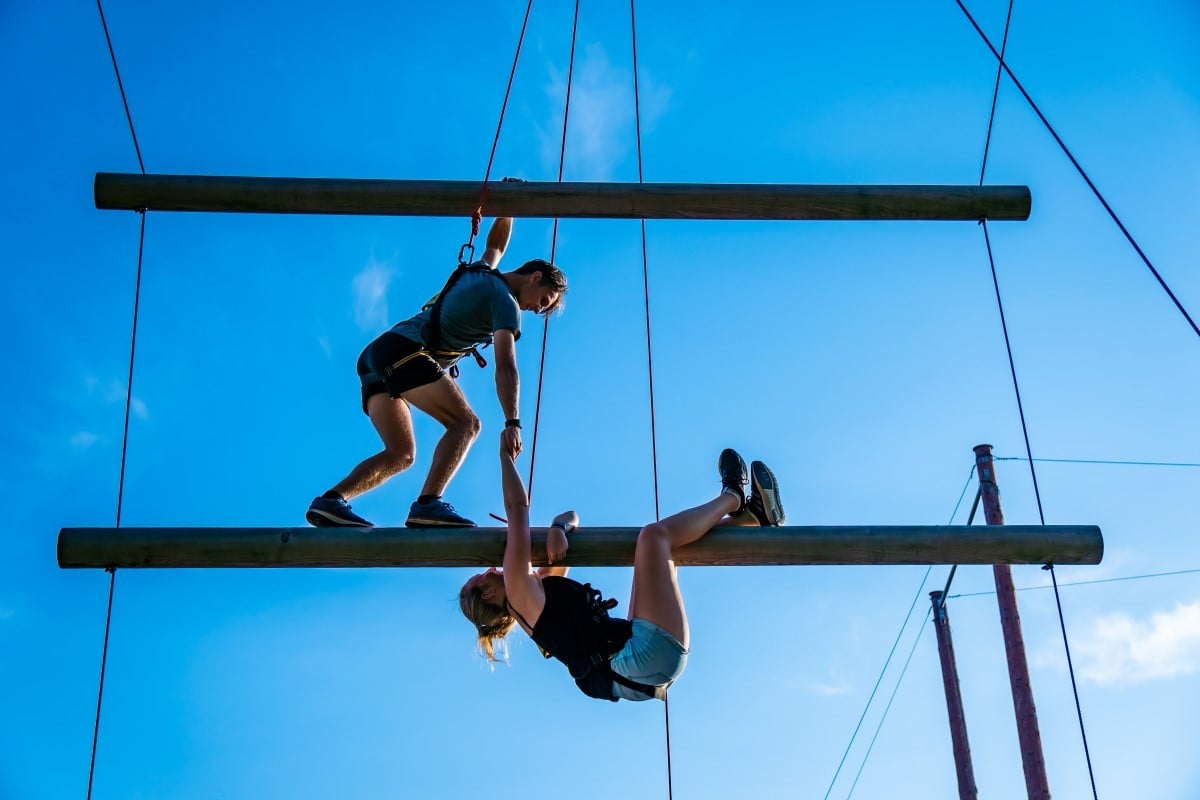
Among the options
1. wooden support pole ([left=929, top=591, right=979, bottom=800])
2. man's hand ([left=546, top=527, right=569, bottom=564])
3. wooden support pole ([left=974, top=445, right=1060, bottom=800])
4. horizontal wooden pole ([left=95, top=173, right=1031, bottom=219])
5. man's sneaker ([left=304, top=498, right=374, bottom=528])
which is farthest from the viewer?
wooden support pole ([left=929, top=591, right=979, bottom=800])

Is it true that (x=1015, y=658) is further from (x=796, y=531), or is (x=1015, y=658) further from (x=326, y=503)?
(x=326, y=503)

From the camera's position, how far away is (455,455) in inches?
234

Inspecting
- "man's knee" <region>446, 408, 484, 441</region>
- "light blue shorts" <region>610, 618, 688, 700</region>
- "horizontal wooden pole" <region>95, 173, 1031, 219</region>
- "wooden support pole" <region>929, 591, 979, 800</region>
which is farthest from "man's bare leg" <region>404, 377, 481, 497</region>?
"wooden support pole" <region>929, 591, 979, 800</region>

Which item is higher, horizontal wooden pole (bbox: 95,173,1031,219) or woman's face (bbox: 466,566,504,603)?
horizontal wooden pole (bbox: 95,173,1031,219)

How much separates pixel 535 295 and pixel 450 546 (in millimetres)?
1221

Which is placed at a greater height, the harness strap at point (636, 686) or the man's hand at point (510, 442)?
the man's hand at point (510, 442)

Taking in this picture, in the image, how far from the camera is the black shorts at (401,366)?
19.7ft

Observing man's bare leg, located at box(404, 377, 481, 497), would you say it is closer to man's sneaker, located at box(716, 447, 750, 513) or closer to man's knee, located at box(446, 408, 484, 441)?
man's knee, located at box(446, 408, 484, 441)

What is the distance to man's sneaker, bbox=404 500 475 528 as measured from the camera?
561 centimetres

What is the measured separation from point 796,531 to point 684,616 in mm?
595

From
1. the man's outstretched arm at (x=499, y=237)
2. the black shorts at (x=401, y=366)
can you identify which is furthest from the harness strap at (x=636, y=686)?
the man's outstretched arm at (x=499, y=237)

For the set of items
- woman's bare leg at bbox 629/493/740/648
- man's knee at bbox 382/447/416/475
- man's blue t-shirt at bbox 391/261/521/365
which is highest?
man's blue t-shirt at bbox 391/261/521/365

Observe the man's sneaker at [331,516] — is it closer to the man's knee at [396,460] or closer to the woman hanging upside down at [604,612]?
the man's knee at [396,460]

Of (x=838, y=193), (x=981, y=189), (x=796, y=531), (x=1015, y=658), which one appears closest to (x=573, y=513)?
(x=796, y=531)
